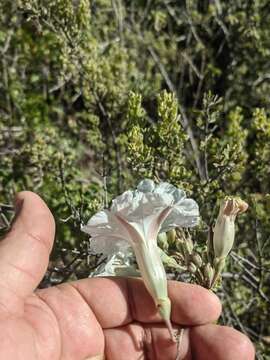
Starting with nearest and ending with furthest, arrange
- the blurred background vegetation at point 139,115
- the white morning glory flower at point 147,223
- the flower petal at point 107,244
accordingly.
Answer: the white morning glory flower at point 147,223
the flower petal at point 107,244
the blurred background vegetation at point 139,115

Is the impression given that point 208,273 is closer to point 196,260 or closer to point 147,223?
point 196,260

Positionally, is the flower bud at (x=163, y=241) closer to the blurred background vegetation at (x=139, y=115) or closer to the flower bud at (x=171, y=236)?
the flower bud at (x=171, y=236)

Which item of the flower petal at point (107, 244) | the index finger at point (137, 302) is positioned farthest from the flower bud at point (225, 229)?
the flower petal at point (107, 244)

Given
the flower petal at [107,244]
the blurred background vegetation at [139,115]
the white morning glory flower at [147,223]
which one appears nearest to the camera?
Answer: the white morning glory flower at [147,223]

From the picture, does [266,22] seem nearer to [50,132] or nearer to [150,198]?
[50,132]

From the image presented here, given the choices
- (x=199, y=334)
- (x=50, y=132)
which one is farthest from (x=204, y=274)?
(x=50, y=132)

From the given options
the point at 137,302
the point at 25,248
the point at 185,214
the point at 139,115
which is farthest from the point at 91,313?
the point at 139,115

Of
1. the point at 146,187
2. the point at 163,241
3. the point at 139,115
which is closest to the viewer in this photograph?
the point at 146,187
